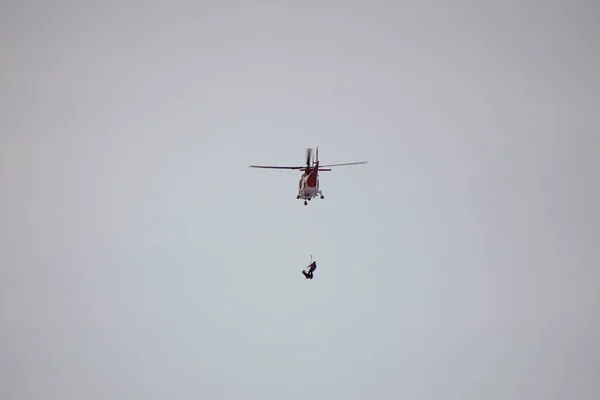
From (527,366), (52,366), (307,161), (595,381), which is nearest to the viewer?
(307,161)

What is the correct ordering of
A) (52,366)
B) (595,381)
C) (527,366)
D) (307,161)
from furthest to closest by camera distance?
(595,381) → (527,366) → (52,366) → (307,161)

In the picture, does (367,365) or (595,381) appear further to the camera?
(595,381)

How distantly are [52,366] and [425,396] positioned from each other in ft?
182

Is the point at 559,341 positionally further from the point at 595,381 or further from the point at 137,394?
the point at 137,394

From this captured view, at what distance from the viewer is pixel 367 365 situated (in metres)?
157

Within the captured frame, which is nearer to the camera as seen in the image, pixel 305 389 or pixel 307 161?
pixel 307 161

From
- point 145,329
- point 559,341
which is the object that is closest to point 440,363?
point 559,341

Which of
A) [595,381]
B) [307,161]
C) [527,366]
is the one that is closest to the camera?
[307,161]

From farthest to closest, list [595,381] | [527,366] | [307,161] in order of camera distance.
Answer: [595,381] < [527,366] < [307,161]

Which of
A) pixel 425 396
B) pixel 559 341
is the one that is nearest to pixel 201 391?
pixel 425 396

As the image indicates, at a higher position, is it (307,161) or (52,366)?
(307,161)

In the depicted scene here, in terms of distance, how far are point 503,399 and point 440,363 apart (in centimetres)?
1085

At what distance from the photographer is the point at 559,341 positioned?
159 m

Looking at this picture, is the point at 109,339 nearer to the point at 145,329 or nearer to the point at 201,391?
the point at 145,329
